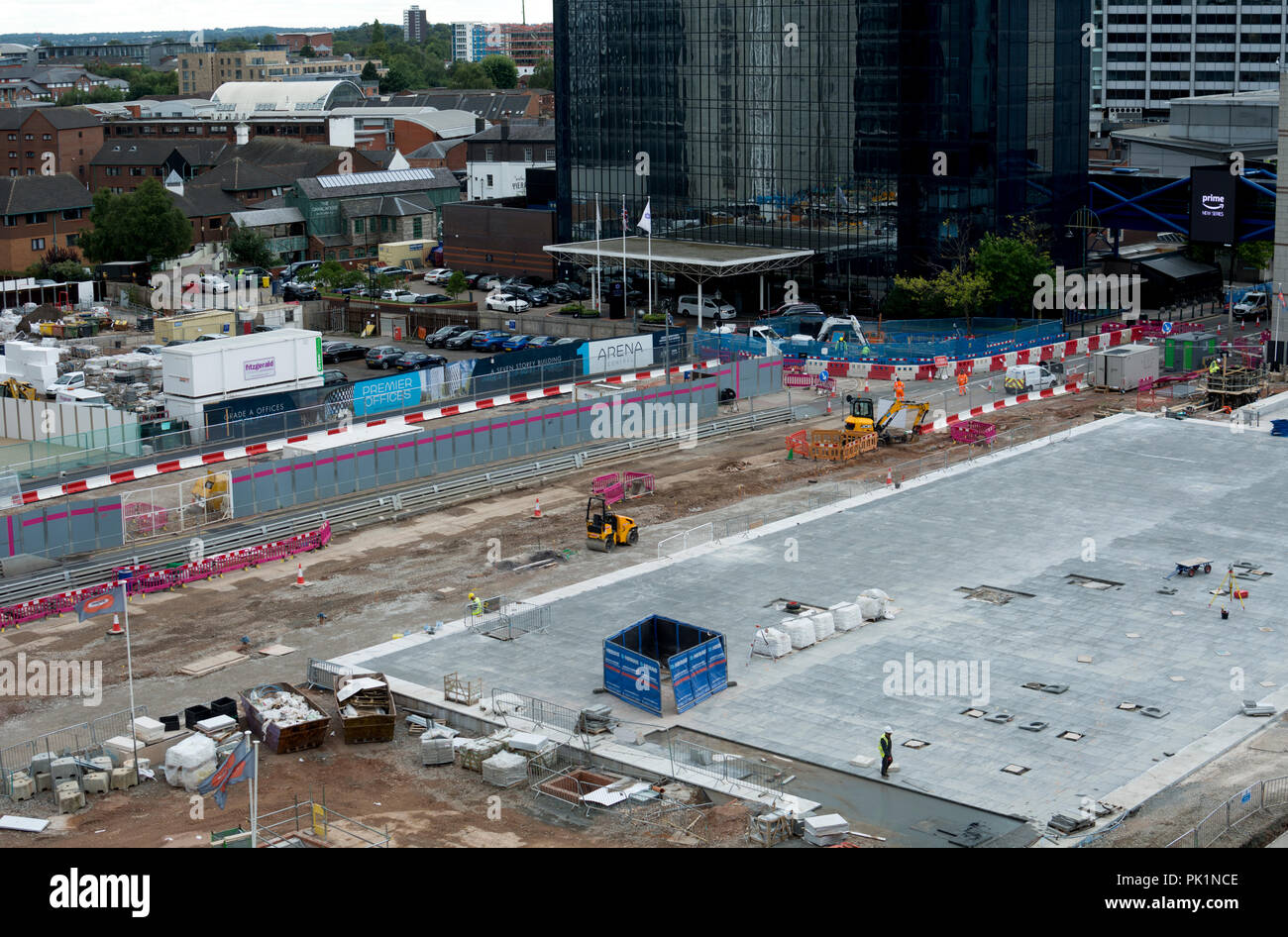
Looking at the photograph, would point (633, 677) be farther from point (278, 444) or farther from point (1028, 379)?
point (1028, 379)

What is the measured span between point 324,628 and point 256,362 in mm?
26716

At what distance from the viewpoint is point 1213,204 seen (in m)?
81.5

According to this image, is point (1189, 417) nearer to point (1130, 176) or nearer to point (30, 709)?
point (1130, 176)

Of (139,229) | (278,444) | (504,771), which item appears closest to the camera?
(504,771)

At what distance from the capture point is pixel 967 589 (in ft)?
142

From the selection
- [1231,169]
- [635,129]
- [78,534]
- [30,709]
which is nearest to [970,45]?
[1231,169]

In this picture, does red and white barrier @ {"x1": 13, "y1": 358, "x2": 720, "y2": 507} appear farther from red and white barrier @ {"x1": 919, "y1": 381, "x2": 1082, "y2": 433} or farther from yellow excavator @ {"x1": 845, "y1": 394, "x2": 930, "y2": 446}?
red and white barrier @ {"x1": 919, "y1": 381, "x2": 1082, "y2": 433}

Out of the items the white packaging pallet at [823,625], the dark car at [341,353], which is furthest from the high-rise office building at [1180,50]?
the white packaging pallet at [823,625]

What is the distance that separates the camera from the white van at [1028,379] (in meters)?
71.0

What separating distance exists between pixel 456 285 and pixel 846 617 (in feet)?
202

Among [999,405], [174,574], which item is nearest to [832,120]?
[999,405]

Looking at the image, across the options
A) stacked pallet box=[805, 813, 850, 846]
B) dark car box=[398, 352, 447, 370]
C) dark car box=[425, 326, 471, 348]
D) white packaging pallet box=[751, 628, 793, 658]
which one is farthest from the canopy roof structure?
stacked pallet box=[805, 813, 850, 846]

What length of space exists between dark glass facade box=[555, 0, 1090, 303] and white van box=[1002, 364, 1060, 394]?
51.0 feet

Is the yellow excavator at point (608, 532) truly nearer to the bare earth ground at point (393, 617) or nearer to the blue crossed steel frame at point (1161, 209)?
the bare earth ground at point (393, 617)
